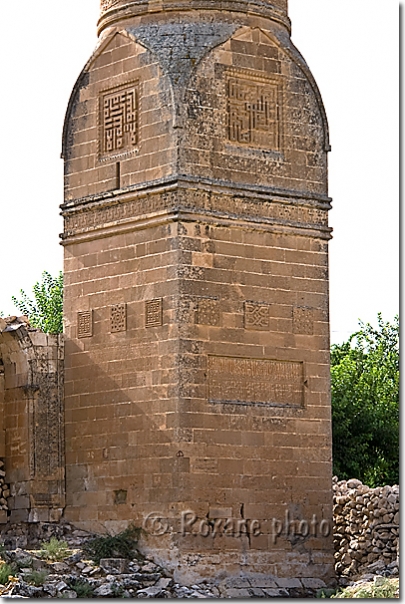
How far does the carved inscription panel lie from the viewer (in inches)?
720

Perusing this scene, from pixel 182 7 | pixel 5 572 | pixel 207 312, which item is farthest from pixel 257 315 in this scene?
pixel 5 572

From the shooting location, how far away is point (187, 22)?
62.1ft

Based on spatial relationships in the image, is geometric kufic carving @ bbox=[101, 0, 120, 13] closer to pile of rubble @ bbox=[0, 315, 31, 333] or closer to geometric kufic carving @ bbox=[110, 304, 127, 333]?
geometric kufic carving @ bbox=[110, 304, 127, 333]

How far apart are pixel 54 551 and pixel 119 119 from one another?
517 cm

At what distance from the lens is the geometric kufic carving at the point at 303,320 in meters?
19.0

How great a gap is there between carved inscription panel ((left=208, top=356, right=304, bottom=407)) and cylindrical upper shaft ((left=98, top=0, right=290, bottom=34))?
4185mm

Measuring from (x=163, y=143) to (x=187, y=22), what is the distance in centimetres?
157

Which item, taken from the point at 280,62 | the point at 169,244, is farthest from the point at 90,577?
the point at 280,62

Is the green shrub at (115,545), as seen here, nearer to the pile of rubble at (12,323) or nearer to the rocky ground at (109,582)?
the rocky ground at (109,582)

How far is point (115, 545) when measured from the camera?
18.0 metres

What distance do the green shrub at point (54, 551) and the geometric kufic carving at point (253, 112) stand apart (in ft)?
16.6

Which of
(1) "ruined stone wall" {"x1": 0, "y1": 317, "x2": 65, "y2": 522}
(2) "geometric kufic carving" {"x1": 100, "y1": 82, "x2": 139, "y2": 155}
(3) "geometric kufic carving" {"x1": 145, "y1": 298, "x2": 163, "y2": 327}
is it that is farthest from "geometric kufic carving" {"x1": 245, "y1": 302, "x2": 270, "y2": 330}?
(1) "ruined stone wall" {"x1": 0, "y1": 317, "x2": 65, "y2": 522}

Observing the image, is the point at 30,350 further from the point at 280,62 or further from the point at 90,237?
the point at 280,62

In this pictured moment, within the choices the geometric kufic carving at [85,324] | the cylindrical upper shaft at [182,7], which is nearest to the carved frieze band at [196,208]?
the geometric kufic carving at [85,324]
